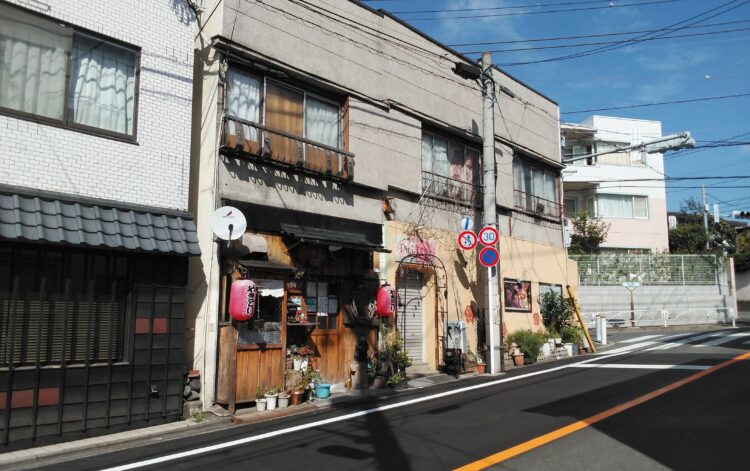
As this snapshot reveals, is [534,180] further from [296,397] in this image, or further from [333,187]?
[296,397]

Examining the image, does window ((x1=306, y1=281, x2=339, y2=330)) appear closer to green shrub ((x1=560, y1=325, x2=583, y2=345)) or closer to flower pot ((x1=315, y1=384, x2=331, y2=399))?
flower pot ((x1=315, y1=384, x2=331, y2=399))

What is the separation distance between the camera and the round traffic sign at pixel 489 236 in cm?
1495

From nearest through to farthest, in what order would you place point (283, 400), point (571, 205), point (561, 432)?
point (561, 432), point (283, 400), point (571, 205)

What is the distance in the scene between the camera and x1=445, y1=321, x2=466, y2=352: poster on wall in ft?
49.1

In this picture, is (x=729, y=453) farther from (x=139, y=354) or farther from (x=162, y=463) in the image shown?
(x=139, y=354)

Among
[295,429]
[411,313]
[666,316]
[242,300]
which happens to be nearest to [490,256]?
[411,313]

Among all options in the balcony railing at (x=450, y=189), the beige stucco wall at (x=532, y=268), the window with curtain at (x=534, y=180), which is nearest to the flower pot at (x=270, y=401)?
the balcony railing at (x=450, y=189)

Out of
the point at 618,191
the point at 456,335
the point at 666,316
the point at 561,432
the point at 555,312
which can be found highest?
the point at 618,191

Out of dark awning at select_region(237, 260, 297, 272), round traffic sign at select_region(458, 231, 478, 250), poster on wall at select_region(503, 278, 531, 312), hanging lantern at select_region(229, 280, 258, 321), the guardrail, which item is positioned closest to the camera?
hanging lantern at select_region(229, 280, 258, 321)

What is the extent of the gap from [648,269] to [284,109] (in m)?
27.5

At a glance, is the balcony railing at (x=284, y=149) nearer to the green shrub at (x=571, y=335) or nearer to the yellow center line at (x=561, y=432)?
the yellow center line at (x=561, y=432)

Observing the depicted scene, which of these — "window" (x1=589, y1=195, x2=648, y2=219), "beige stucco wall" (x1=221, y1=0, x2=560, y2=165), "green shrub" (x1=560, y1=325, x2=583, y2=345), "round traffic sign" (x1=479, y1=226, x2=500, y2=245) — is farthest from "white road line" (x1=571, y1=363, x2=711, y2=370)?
"window" (x1=589, y1=195, x2=648, y2=219)

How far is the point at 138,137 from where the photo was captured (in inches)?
386

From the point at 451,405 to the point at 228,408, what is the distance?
3935 millimetres
